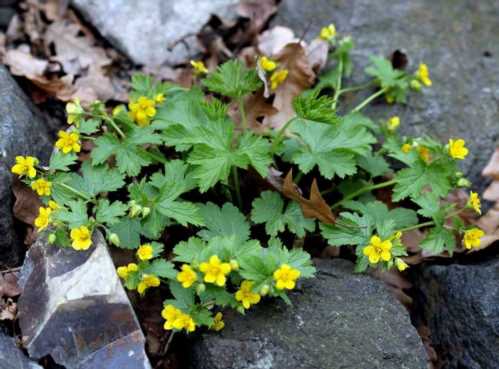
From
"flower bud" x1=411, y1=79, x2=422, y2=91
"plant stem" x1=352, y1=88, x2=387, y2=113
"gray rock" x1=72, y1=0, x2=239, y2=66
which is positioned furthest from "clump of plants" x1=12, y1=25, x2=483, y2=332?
"gray rock" x1=72, y1=0, x2=239, y2=66

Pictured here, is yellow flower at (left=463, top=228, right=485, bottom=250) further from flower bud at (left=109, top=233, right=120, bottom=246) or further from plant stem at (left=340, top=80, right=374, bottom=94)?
flower bud at (left=109, top=233, right=120, bottom=246)

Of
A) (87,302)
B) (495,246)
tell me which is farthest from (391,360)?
(87,302)

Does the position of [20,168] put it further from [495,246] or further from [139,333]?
[495,246]

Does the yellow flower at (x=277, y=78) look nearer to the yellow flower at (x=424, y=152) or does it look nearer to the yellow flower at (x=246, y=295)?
the yellow flower at (x=424, y=152)

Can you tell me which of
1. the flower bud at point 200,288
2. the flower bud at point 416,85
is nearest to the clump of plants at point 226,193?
the flower bud at point 200,288

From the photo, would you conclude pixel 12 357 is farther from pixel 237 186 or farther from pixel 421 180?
pixel 421 180

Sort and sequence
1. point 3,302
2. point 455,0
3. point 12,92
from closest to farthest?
point 3,302, point 12,92, point 455,0
